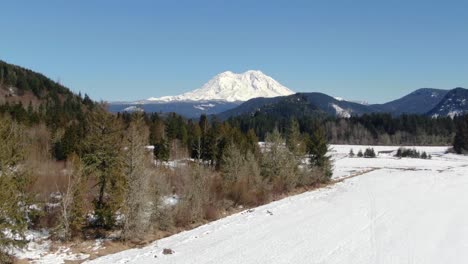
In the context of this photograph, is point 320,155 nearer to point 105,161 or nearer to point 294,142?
point 294,142

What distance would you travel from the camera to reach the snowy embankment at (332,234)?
21.2 m

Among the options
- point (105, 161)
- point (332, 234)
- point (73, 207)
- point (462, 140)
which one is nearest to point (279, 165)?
point (332, 234)

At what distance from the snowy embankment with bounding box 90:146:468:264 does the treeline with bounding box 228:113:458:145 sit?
128724 mm

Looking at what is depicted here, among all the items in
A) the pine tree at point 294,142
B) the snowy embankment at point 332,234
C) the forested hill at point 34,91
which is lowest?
the snowy embankment at point 332,234

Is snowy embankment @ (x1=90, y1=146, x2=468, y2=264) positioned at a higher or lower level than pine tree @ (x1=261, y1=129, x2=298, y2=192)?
lower

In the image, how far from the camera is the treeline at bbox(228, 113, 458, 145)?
565 ft

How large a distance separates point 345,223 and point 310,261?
10423 millimetres

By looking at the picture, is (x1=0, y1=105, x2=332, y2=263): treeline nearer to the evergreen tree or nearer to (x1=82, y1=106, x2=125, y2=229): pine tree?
(x1=82, y1=106, x2=125, y2=229): pine tree

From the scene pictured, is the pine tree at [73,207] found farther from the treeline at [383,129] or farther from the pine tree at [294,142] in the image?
the treeline at [383,129]

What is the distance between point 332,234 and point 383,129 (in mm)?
166615

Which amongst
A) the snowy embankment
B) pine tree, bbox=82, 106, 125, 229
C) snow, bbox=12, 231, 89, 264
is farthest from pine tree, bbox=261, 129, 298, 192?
snow, bbox=12, 231, 89, 264

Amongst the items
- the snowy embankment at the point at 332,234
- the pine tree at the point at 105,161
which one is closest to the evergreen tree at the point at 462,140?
the snowy embankment at the point at 332,234

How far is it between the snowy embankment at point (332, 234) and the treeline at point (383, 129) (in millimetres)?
128724

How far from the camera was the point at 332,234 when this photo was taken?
2638cm
